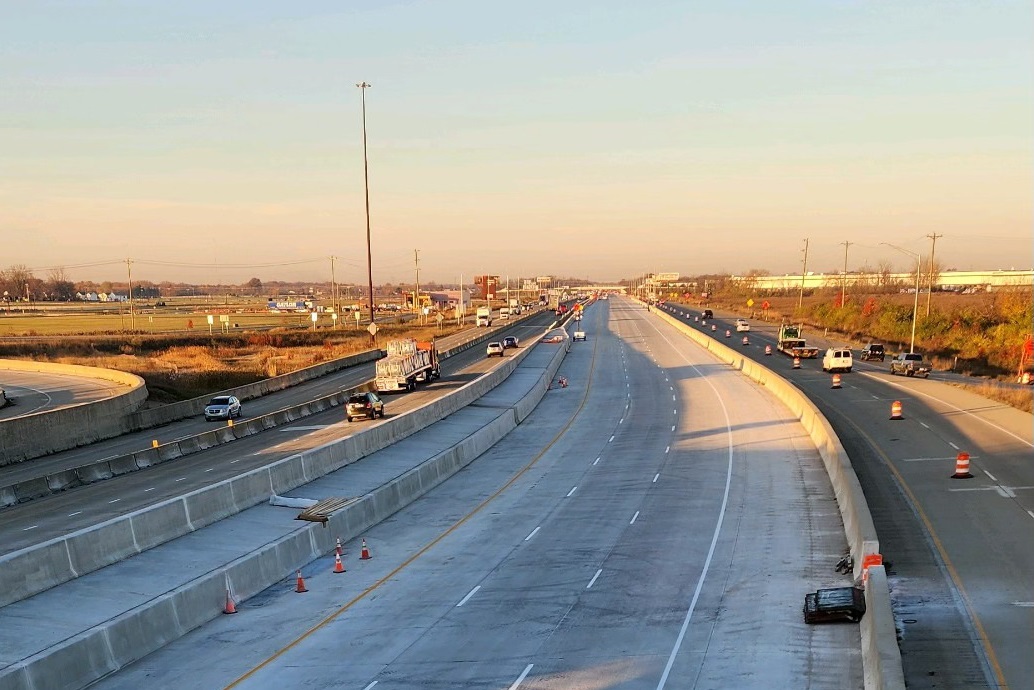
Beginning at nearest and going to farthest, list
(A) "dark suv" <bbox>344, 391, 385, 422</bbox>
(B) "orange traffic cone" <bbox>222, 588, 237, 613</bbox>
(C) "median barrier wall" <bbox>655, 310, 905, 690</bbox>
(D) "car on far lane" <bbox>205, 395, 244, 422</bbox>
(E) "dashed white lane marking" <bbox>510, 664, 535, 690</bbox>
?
1. (C) "median barrier wall" <bbox>655, 310, 905, 690</bbox>
2. (E) "dashed white lane marking" <bbox>510, 664, 535, 690</bbox>
3. (B) "orange traffic cone" <bbox>222, 588, 237, 613</bbox>
4. (A) "dark suv" <bbox>344, 391, 385, 422</bbox>
5. (D) "car on far lane" <bbox>205, 395, 244, 422</bbox>

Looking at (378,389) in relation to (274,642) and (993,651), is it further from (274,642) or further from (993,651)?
(993,651)

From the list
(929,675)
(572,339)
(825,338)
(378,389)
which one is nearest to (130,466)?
(378,389)

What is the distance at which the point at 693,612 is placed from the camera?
18391 mm

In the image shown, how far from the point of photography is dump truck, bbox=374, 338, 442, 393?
55.7 m

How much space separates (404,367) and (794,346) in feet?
125

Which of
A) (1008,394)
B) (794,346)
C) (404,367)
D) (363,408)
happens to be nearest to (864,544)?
(363,408)

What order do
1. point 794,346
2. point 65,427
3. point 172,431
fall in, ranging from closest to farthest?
point 65,427, point 172,431, point 794,346

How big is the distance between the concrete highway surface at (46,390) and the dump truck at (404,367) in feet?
54.2

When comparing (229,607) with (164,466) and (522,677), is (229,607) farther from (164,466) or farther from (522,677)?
(164,466)

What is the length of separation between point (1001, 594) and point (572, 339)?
280 feet

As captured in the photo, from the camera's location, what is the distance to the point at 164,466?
3491 cm

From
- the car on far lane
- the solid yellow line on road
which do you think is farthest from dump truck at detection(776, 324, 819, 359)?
the car on far lane

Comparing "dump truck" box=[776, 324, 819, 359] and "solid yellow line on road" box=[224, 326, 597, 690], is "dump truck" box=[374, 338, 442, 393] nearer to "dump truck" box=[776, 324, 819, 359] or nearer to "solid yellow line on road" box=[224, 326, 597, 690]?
"solid yellow line on road" box=[224, 326, 597, 690]

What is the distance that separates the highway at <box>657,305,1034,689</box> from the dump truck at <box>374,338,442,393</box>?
985 inches
